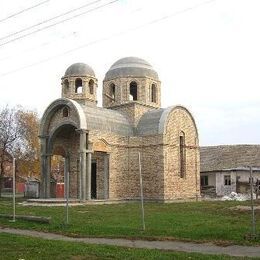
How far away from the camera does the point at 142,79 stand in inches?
1462

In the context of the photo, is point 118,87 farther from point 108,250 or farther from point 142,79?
point 108,250

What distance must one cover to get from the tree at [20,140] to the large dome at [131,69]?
433 inches

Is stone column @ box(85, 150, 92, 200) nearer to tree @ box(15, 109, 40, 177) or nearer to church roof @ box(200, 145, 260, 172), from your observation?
tree @ box(15, 109, 40, 177)

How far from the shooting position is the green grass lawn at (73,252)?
33.4ft

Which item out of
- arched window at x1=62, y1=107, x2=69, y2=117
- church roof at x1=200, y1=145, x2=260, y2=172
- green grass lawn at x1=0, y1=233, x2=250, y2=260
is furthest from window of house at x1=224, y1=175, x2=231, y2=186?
green grass lawn at x1=0, y1=233, x2=250, y2=260

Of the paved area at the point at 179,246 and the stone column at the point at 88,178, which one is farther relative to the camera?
the stone column at the point at 88,178

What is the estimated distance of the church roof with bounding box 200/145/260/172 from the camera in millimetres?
49003

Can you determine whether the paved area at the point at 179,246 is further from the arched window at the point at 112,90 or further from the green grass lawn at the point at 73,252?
the arched window at the point at 112,90

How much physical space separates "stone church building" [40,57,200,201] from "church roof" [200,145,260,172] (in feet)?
42.7

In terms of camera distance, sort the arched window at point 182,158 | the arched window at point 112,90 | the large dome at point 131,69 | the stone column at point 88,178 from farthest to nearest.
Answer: the arched window at point 112,90 → the large dome at point 131,69 → the arched window at point 182,158 → the stone column at point 88,178

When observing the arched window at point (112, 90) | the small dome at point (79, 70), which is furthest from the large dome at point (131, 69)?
the small dome at point (79, 70)

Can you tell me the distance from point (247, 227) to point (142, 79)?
23.4 meters

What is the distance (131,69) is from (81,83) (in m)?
4.21

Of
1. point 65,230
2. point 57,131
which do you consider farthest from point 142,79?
point 65,230
